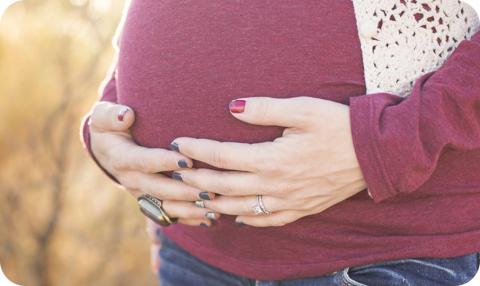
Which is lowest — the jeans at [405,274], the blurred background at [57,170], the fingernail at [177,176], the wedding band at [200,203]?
the blurred background at [57,170]

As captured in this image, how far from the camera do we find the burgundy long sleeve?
39.7 inches

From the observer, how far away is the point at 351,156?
1.05 m

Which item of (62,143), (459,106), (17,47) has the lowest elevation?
(62,143)

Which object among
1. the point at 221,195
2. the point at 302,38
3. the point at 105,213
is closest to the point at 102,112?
the point at 221,195

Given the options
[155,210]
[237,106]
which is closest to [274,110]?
[237,106]

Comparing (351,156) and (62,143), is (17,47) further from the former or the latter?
(351,156)

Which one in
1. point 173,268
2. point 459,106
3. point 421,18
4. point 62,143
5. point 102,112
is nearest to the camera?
point 459,106

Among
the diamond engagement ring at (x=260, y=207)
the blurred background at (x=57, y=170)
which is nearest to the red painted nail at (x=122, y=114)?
the diamond engagement ring at (x=260, y=207)

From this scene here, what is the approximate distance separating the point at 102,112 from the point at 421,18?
2.42 ft

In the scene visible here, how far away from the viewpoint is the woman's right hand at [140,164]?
1.21 metres

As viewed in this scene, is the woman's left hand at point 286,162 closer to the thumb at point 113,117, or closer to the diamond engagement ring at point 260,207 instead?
the diamond engagement ring at point 260,207

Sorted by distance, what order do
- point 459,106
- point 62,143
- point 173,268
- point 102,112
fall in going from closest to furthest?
point 459,106 → point 102,112 → point 173,268 → point 62,143

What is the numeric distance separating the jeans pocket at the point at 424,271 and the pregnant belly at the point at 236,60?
1.10 feet

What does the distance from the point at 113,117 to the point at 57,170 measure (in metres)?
3.47
